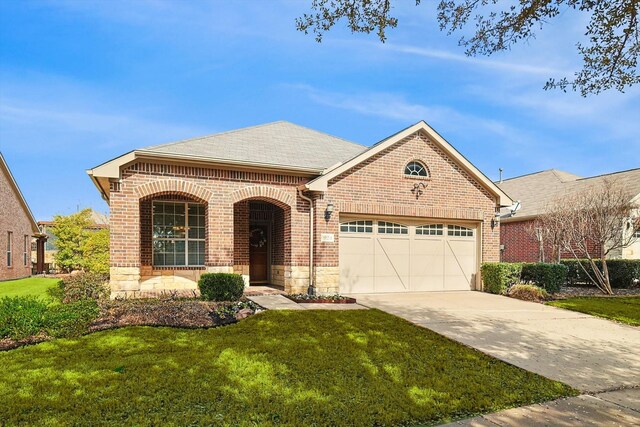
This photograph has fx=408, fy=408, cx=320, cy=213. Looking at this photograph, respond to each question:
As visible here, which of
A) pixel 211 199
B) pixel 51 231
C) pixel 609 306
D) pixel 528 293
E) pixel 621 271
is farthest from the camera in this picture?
pixel 51 231

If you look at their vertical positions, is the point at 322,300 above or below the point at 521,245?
below

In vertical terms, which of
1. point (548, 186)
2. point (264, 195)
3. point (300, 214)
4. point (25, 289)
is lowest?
point (25, 289)

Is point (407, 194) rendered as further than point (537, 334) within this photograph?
Yes

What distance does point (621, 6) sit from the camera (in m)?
5.73

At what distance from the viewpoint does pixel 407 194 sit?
544 inches

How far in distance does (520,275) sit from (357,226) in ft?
20.3

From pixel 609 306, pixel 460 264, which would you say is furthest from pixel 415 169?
pixel 609 306

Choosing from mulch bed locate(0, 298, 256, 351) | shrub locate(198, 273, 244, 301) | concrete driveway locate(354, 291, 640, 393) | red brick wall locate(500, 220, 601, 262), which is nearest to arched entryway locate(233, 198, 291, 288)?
shrub locate(198, 273, 244, 301)

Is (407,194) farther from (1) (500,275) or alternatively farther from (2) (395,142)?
(1) (500,275)

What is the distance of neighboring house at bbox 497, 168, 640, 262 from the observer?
20.4m

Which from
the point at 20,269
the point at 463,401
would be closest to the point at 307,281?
the point at 463,401

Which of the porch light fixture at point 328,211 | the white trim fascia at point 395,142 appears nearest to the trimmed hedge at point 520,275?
the white trim fascia at point 395,142

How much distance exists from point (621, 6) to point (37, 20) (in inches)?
432

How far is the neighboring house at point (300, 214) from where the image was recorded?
11.4m
